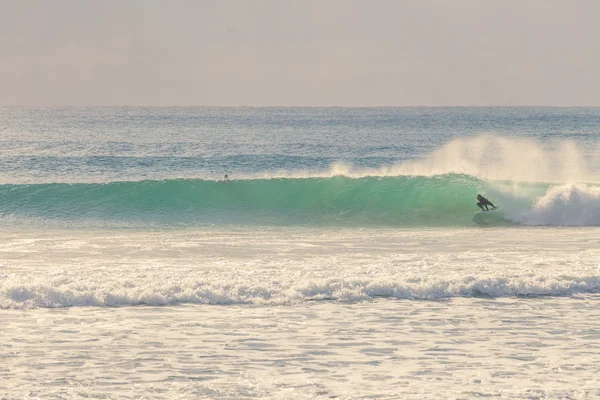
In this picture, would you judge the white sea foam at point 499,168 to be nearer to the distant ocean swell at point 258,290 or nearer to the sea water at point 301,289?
the sea water at point 301,289

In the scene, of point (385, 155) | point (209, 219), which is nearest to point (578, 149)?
point (385, 155)

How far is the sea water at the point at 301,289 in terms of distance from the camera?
28.2 ft

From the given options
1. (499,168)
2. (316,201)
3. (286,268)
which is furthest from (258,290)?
(499,168)

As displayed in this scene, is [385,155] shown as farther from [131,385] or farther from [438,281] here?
[131,385]

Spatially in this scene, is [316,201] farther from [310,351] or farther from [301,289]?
[310,351]

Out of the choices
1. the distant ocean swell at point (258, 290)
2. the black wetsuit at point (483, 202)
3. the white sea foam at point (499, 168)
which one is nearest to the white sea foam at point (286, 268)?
the distant ocean swell at point (258, 290)

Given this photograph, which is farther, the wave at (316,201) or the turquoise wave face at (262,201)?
the turquoise wave face at (262,201)

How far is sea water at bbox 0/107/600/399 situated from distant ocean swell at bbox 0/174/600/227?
8cm

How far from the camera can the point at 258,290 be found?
12172 mm

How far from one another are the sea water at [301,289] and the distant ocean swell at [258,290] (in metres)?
0.03

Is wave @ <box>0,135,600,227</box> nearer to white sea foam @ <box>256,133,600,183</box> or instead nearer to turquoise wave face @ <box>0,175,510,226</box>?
turquoise wave face @ <box>0,175,510,226</box>

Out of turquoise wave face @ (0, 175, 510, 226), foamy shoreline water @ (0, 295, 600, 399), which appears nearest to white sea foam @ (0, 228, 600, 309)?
foamy shoreline water @ (0, 295, 600, 399)

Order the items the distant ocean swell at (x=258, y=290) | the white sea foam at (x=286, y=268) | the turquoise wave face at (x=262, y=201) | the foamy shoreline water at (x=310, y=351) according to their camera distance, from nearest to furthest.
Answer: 1. the foamy shoreline water at (x=310, y=351)
2. the distant ocean swell at (x=258, y=290)
3. the white sea foam at (x=286, y=268)
4. the turquoise wave face at (x=262, y=201)

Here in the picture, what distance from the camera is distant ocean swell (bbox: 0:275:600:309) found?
38.7 ft
